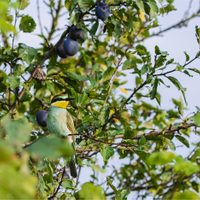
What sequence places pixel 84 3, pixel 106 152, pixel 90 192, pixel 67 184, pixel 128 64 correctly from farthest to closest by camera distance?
1. pixel 128 64
2. pixel 84 3
3. pixel 67 184
4. pixel 106 152
5. pixel 90 192

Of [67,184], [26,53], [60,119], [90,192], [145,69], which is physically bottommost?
[67,184]

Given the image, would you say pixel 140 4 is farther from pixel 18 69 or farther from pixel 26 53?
pixel 18 69

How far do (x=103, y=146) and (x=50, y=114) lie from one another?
74 centimetres

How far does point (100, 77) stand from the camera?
8.47ft

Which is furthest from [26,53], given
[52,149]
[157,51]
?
[52,149]

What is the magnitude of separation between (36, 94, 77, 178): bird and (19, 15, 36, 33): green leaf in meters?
0.61

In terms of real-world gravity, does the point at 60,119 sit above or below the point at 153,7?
below

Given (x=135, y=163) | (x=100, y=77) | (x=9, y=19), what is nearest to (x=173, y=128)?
(x=100, y=77)

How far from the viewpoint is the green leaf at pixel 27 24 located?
2.31m

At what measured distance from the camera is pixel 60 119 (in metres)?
2.39

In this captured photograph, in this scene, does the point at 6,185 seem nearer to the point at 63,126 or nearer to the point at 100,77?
the point at 63,126

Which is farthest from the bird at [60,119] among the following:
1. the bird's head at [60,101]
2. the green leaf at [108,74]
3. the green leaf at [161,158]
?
the green leaf at [161,158]

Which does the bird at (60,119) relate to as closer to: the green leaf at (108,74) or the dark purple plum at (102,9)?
the green leaf at (108,74)

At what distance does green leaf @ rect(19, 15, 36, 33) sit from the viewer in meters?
2.31
